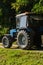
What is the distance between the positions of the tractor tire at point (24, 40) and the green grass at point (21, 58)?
3.80 ft

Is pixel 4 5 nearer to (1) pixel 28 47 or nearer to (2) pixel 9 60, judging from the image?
(1) pixel 28 47

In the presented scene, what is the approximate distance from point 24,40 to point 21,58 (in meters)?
2.60

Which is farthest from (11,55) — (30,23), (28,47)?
(30,23)

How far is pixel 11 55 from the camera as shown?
13.5 m

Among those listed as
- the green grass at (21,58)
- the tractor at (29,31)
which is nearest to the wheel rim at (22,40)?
the tractor at (29,31)

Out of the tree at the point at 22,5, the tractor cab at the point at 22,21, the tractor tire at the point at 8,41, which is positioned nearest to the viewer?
the tractor cab at the point at 22,21

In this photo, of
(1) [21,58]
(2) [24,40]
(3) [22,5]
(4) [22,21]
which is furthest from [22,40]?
(3) [22,5]

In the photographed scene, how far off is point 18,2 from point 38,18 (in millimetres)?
4726

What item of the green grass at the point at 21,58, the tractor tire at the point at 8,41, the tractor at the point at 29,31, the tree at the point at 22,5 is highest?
the tree at the point at 22,5

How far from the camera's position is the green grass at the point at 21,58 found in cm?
1228

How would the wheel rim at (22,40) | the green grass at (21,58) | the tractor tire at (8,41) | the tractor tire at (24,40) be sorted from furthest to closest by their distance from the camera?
the tractor tire at (8,41) < the wheel rim at (22,40) < the tractor tire at (24,40) < the green grass at (21,58)

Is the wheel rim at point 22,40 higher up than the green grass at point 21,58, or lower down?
higher up

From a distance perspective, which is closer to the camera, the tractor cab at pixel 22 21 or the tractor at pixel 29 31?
the tractor at pixel 29 31

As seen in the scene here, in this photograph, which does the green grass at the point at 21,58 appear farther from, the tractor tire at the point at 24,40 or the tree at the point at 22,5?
the tree at the point at 22,5
